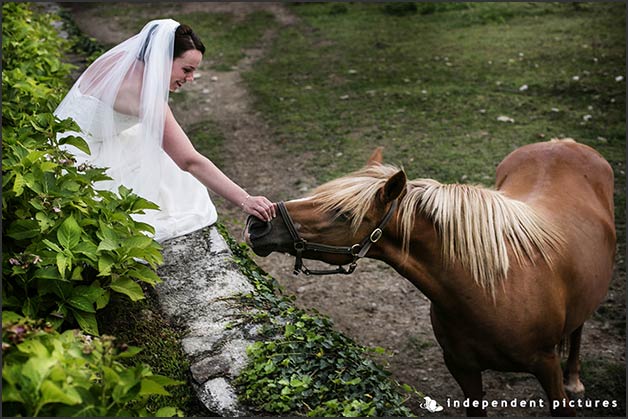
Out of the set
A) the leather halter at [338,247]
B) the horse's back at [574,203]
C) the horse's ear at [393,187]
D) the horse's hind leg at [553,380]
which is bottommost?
the horse's hind leg at [553,380]

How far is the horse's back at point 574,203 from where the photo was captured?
3422 mm

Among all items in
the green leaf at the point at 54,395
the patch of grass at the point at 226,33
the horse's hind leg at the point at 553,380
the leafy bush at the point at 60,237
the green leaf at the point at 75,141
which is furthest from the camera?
the patch of grass at the point at 226,33

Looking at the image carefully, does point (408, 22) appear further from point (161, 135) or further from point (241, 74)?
point (161, 135)

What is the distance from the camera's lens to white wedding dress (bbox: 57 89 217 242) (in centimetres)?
383

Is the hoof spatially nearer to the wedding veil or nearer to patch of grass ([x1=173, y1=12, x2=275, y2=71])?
the wedding veil

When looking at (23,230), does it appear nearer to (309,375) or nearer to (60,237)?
(60,237)

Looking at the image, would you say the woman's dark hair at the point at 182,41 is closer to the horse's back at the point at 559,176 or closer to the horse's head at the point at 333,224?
the horse's head at the point at 333,224

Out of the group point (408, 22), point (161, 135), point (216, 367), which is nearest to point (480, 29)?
point (408, 22)

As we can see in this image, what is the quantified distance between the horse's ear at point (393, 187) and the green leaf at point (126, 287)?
1.12 metres

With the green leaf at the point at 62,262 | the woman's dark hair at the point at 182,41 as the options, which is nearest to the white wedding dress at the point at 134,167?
the woman's dark hair at the point at 182,41

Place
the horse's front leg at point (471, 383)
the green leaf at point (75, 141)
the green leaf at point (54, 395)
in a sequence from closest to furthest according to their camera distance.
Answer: the green leaf at point (54, 395), the green leaf at point (75, 141), the horse's front leg at point (471, 383)

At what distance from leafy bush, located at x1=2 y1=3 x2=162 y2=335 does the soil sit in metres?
1.29

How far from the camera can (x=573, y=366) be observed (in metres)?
4.10

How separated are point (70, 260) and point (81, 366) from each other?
0.63 m
